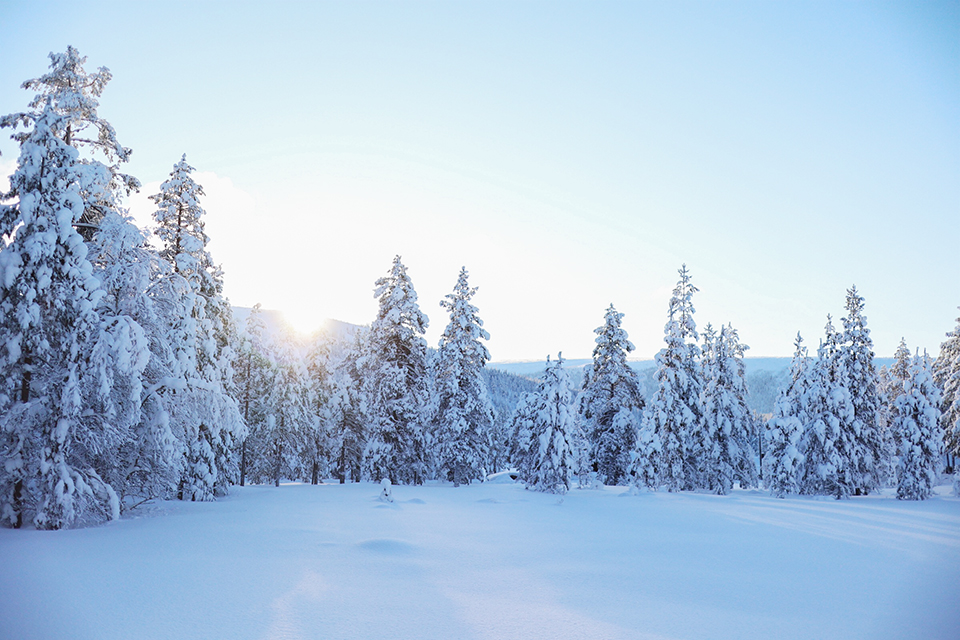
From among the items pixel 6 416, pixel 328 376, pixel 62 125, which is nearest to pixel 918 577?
pixel 6 416

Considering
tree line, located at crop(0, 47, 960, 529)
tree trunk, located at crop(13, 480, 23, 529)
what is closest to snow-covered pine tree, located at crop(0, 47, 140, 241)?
tree line, located at crop(0, 47, 960, 529)

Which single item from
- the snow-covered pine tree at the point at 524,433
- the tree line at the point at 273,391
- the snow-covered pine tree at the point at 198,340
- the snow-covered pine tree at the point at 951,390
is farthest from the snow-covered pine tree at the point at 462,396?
the snow-covered pine tree at the point at 951,390

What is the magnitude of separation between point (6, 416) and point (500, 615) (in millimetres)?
13423

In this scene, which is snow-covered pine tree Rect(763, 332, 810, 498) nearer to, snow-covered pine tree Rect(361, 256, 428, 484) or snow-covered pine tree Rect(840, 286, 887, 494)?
snow-covered pine tree Rect(840, 286, 887, 494)

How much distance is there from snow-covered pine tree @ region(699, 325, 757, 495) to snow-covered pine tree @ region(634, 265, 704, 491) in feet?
3.19

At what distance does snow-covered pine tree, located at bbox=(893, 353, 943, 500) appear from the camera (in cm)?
3366

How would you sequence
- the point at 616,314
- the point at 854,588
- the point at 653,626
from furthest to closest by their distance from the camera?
the point at 616,314 → the point at 854,588 → the point at 653,626

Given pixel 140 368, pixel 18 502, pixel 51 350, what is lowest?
pixel 18 502

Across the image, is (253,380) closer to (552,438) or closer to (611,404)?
(552,438)

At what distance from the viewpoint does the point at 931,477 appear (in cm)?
3350

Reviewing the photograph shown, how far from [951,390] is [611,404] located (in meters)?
26.0

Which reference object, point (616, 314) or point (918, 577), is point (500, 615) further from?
point (616, 314)

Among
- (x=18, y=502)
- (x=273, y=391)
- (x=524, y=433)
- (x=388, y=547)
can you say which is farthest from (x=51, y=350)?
(x=524, y=433)

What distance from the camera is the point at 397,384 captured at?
3497cm
